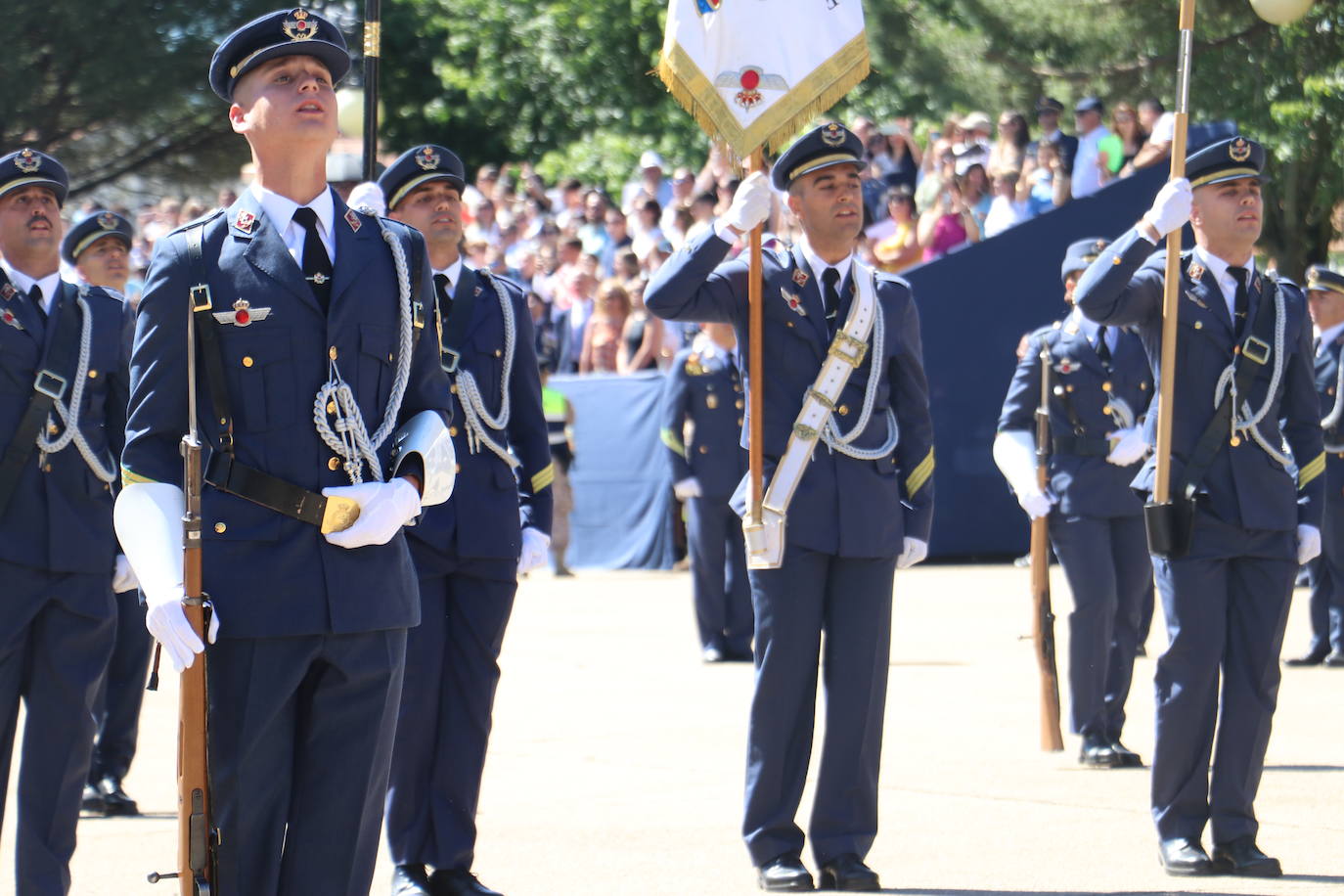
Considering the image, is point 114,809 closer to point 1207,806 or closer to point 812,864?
point 812,864

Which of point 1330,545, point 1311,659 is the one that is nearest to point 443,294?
point 1311,659

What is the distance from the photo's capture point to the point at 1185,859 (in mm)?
6492

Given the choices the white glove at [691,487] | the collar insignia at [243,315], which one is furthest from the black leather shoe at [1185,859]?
the white glove at [691,487]

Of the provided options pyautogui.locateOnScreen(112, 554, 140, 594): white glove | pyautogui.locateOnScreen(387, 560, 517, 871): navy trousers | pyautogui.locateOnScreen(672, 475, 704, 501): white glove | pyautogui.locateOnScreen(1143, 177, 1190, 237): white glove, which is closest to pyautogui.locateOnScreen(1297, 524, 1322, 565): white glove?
pyautogui.locateOnScreen(1143, 177, 1190, 237): white glove

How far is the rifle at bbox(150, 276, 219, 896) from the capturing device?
429 cm

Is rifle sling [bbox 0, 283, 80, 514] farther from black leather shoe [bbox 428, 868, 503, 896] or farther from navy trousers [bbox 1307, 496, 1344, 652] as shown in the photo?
navy trousers [bbox 1307, 496, 1344, 652]

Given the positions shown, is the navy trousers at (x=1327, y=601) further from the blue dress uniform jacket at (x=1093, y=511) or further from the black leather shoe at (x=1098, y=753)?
the black leather shoe at (x=1098, y=753)

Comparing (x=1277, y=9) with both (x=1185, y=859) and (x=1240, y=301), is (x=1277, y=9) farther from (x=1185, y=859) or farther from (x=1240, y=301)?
(x=1185, y=859)

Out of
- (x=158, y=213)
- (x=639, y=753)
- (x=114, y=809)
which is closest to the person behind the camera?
(x=114, y=809)

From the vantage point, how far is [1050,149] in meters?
18.9

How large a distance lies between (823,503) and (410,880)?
1674 mm

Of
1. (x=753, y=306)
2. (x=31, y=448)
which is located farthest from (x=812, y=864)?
(x=31, y=448)

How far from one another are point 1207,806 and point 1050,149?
Result: 1296 cm

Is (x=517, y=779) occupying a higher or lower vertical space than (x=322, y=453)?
lower
